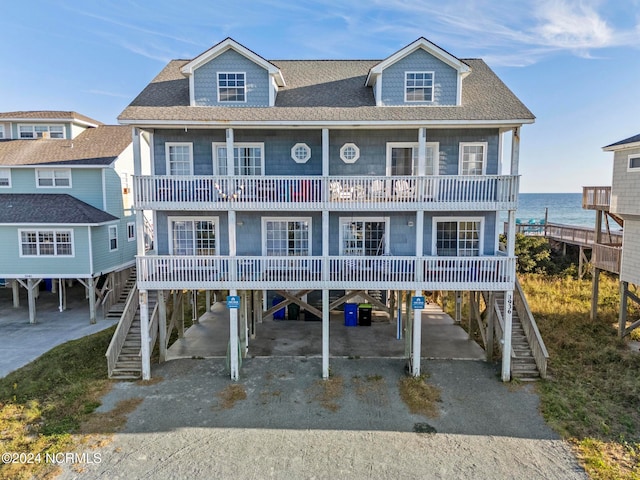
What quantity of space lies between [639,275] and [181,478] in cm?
1818

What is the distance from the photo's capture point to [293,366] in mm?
14422

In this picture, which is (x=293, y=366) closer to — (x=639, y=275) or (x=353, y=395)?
(x=353, y=395)

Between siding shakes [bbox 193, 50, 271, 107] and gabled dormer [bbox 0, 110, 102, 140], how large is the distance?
48.2 feet

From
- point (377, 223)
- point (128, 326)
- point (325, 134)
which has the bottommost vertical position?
point (128, 326)

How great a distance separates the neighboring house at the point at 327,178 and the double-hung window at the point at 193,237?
4 centimetres

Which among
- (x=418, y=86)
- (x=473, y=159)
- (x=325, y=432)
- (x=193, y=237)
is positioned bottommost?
Answer: (x=325, y=432)

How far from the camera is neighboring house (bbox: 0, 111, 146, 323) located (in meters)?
19.7

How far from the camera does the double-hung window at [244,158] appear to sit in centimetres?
1445

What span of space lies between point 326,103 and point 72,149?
1705cm

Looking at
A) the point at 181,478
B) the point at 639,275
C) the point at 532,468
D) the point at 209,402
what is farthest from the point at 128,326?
the point at 639,275

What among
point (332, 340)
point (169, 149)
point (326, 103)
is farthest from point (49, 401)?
point (326, 103)

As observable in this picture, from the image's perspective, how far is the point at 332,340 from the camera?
17.2 metres

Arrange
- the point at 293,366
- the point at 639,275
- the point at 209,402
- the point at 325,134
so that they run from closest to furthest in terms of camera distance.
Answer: the point at 209,402 → the point at 325,134 → the point at 293,366 → the point at 639,275

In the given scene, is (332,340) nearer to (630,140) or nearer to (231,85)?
(231,85)
